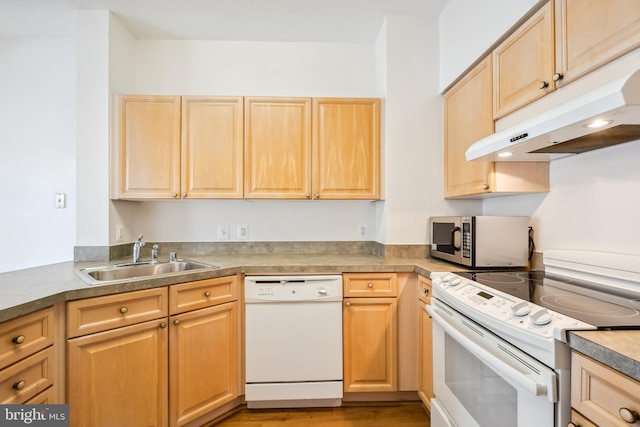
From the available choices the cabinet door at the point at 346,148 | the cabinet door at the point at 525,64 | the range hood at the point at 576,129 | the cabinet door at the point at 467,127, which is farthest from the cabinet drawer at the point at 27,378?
the cabinet door at the point at 525,64

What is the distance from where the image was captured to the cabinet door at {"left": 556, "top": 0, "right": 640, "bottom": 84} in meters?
0.96

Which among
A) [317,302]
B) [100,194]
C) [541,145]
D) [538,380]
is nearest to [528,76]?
[541,145]

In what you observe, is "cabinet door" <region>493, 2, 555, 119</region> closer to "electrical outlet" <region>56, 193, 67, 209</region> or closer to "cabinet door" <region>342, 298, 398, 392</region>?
"cabinet door" <region>342, 298, 398, 392</region>

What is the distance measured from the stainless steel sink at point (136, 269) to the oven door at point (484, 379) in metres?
1.32

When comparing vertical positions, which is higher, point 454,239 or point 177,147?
point 177,147

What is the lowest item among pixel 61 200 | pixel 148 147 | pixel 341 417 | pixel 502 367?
pixel 341 417

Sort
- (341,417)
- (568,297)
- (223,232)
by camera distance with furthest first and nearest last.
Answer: (223,232)
(341,417)
(568,297)

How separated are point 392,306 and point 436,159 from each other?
1.10m

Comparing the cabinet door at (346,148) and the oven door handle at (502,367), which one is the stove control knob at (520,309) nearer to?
the oven door handle at (502,367)

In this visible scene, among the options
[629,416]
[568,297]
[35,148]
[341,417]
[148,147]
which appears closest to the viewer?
[629,416]

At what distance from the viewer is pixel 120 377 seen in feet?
4.66

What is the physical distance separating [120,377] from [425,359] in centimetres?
161

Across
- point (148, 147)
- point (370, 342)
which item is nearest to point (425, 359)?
point (370, 342)

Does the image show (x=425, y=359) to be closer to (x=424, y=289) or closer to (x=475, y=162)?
(x=424, y=289)
